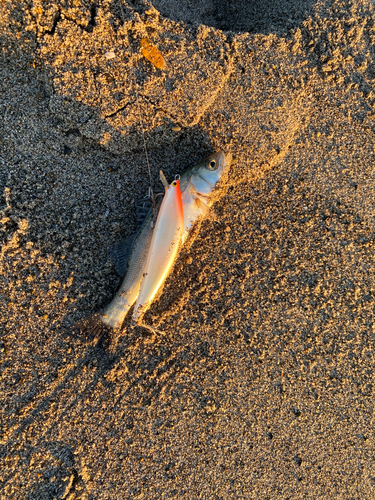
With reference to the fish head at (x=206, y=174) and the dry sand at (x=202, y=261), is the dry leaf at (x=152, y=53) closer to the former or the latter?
the dry sand at (x=202, y=261)

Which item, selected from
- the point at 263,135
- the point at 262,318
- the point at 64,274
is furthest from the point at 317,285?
the point at 64,274

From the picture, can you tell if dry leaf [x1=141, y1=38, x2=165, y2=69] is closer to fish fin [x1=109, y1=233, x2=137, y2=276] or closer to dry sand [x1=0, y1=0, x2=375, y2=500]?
dry sand [x1=0, y1=0, x2=375, y2=500]

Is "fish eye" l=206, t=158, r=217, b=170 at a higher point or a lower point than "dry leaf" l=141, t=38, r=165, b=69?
lower

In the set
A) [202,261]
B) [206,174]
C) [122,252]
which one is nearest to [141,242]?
[122,252]

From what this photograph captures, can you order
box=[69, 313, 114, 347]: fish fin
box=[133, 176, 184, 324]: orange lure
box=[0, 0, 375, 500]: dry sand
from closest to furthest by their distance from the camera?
box=[133, 176, 184, 324]: orange lure < box=[0, 0, 375, 500]: dry sand < box=[69, 313, 114, 347]: fish fin

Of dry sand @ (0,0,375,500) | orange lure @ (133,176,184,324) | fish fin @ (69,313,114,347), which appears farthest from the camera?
fish fin @ (69,313,114,347)

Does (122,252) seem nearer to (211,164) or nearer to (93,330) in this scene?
(93,330)

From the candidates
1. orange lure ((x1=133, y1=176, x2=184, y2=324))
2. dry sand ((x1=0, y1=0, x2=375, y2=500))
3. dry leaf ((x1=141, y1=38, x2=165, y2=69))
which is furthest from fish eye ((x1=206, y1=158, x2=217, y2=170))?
dry leaf ((x1=141, y1=38, x2=165, y2=69))
